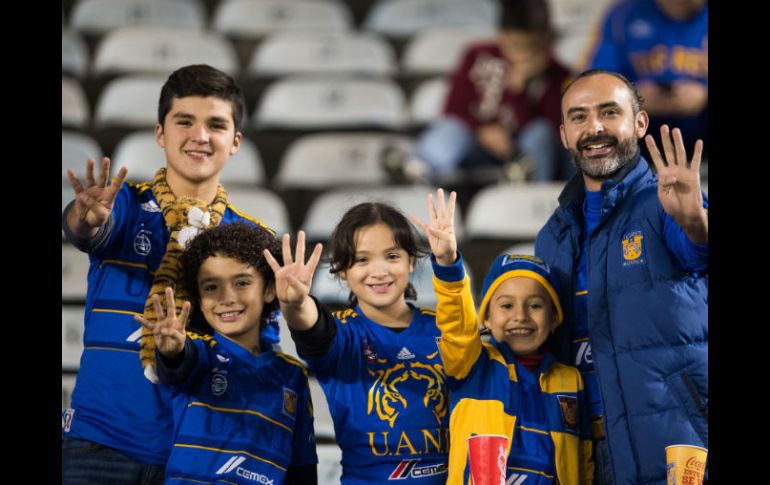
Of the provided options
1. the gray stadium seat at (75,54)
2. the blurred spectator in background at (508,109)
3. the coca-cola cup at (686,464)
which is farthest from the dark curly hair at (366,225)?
the gray stadium seat at (75,54)

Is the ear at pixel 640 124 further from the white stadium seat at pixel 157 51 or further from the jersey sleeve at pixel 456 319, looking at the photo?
the white stadium seat at pixel 157 51

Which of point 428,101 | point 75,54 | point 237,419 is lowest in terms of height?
point 237,419

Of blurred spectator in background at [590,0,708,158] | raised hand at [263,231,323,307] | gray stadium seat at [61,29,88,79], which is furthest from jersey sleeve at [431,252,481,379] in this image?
gray stadium seat at [61,29,88,79]

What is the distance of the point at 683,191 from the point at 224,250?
0.84 m

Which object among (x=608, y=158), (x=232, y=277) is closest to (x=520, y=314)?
(x=608, y=158)

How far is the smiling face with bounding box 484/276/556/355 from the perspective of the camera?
196 cm

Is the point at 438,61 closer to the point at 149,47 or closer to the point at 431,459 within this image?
the point at 149,47

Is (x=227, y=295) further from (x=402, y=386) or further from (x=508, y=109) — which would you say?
(x=508, y=109)

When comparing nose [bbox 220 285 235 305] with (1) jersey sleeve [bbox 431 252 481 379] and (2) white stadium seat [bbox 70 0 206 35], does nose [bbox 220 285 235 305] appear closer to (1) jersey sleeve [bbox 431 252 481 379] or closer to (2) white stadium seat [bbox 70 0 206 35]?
(1) jersey sleeve [bbox 431 252 481 379]

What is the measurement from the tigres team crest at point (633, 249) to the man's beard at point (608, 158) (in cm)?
13

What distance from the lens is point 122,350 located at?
195cm

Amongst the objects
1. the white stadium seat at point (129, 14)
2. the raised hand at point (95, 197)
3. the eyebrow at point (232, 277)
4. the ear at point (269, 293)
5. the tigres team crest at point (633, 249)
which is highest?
the white stadium seat at point (129, 14)

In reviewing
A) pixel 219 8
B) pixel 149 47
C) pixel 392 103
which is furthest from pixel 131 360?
pixel 219 8

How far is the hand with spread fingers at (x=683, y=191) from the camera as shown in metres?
1.77
